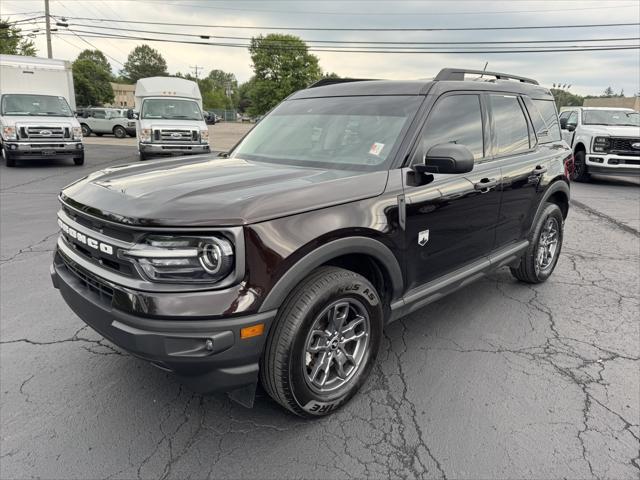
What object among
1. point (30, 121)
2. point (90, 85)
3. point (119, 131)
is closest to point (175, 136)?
point (30, 121)

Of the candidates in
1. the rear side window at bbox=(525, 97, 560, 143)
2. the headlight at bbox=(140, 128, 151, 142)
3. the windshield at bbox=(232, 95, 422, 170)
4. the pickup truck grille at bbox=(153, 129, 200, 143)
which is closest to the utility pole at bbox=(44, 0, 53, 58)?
the headlight at bbox=(140, 128, 151, 142)

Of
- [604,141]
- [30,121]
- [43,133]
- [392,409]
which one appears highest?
[30,121]

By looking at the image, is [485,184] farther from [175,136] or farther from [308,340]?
[175,136]

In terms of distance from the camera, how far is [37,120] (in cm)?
1313

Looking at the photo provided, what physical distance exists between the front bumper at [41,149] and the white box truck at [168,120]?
6.21ft

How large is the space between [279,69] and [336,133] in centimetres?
6359

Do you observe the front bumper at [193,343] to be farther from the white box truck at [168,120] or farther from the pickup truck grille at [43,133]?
the pickup truck grille at [43,133]

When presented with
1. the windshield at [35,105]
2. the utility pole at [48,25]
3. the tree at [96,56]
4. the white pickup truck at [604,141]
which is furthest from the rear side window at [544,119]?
the tree at [96,56]

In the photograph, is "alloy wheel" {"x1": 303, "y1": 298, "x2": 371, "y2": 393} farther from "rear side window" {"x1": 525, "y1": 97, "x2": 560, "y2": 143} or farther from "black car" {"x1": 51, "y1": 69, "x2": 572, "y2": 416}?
"rear side window" {"x1": 525, "y1": 97, "x2": 560, "y2": 143}

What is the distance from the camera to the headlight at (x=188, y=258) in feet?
6.68

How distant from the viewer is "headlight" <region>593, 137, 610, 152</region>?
39.0ft

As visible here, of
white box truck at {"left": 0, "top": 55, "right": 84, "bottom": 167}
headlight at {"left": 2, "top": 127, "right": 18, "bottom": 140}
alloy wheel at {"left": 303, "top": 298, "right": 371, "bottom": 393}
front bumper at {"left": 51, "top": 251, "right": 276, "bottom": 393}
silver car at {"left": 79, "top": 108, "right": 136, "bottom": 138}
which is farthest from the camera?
silver car at {"left": 79, "top": 108, "right": 136, "bottom": 138}

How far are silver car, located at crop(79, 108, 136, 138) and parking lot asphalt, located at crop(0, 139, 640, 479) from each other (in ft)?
90.2

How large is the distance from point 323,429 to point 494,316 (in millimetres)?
2142
